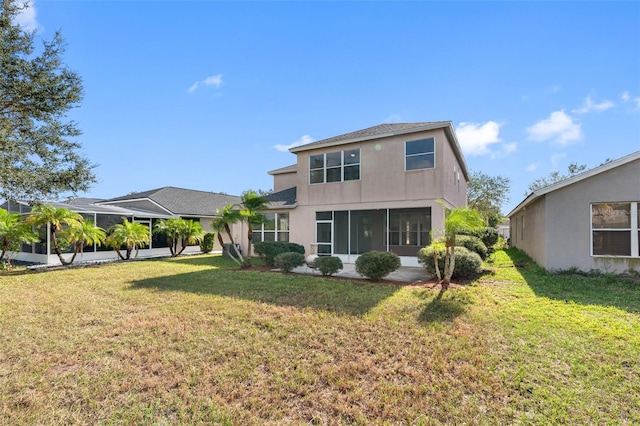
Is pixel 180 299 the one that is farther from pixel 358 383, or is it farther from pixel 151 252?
pixel 151 252

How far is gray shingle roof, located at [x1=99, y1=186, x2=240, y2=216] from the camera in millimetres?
23562

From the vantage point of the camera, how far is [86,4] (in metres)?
10.9

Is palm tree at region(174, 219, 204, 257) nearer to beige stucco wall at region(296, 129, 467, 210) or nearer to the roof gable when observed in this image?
beige stucco wall at region(296, 129, 467, 210)

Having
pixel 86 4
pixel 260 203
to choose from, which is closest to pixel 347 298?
pixel 260 203

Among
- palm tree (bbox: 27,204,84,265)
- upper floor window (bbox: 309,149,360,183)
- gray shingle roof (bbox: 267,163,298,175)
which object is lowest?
palm tree (bbox: 27,204,84,265)

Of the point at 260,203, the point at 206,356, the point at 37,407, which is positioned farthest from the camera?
the point at 260,203

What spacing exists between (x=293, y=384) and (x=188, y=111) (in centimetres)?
1702

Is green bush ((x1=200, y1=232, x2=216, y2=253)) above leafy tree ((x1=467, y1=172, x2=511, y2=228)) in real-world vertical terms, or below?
below

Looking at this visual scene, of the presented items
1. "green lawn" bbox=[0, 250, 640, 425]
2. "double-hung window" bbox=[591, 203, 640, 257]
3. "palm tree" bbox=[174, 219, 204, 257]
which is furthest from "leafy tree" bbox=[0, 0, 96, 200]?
"double-hung window" bbox=[591, 203, 640, 257]

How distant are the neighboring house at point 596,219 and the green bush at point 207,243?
19.6 metres

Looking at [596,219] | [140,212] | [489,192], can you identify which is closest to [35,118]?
[140,212]

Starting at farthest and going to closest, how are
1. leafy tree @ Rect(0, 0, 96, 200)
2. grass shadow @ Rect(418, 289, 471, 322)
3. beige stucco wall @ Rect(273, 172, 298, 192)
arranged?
beige stucco wall @ Rect(273, 172, 298, 192)
leafy tree @ Rect(0, 0, 96, 200)
grass shadow @ Rect(418, 289, 471, 322)

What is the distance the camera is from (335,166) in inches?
621

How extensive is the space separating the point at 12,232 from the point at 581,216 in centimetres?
2356
